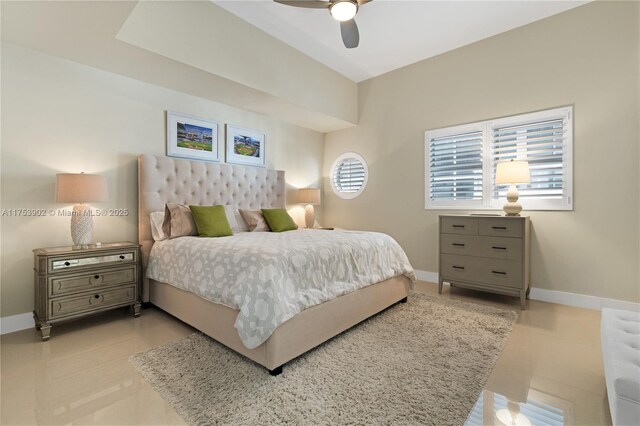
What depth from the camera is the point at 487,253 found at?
10.7ft

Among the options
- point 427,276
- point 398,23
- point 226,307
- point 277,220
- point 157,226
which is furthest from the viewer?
point 427,276

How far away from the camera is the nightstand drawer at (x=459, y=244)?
3.36 metres

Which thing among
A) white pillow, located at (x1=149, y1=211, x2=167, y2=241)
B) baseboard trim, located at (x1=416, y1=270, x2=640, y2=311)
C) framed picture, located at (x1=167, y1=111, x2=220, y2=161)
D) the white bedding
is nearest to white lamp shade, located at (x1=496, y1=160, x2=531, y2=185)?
baseboard trim, located at (x1=416, y1=270, x2=640, y2=311)

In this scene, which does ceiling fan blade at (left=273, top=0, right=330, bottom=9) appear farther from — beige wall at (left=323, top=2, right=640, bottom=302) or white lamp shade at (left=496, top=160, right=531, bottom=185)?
white lamp shade at (left=496, top=160, right=531, bottom=185)

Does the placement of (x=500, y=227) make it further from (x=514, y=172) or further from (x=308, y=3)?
(x=308, y=3)

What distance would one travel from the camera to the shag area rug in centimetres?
150

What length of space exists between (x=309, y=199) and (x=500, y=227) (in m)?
2.67

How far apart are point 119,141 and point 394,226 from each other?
367 cm

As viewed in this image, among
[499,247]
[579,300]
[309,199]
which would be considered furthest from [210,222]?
[579,300]

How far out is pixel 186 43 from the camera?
9.10 ft

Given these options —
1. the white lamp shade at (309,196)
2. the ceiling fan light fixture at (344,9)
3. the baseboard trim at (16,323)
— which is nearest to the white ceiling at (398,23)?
the ceiling fan light fixture at (344,9)

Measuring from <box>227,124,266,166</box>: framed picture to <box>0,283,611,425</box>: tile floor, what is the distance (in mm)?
2252

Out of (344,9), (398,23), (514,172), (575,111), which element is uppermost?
(398,23)

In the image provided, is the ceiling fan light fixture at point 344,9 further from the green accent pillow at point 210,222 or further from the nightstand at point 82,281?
the nightstand at point 82,281
